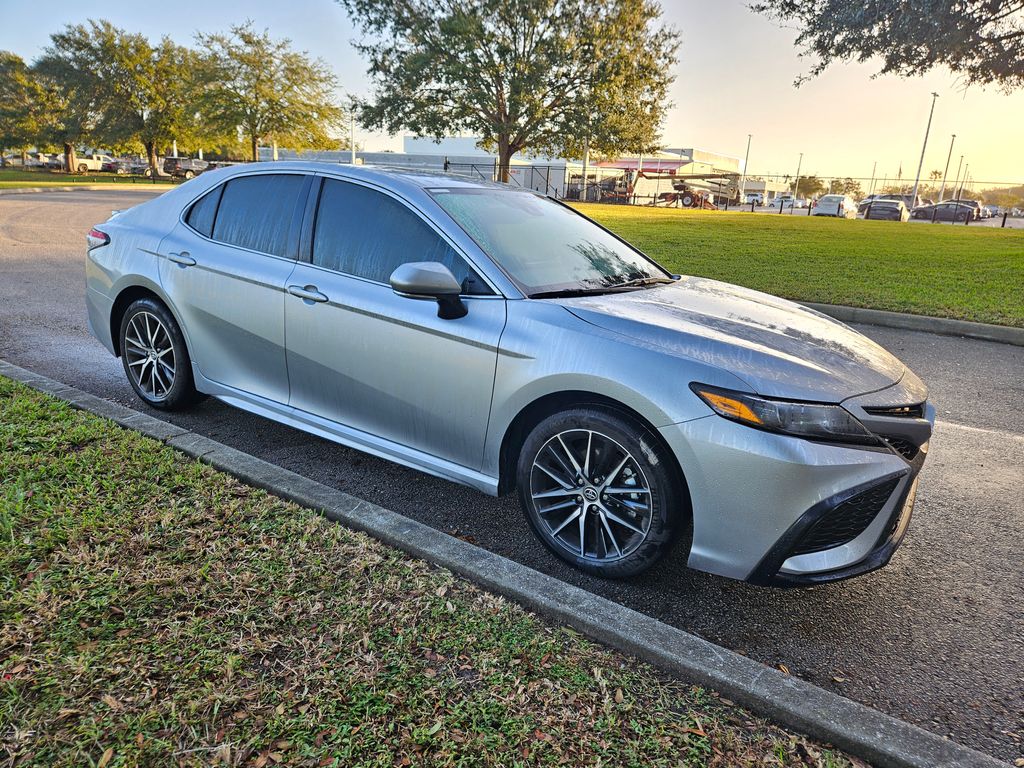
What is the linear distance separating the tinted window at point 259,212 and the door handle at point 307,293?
283 millimetres

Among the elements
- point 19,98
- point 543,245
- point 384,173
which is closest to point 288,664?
point 543,245

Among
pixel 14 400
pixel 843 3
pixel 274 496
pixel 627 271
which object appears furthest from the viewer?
pixel 843 3

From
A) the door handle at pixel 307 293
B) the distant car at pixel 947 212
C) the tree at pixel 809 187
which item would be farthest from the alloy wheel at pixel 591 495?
the tree at pixel 809 187

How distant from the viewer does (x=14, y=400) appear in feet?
13.5

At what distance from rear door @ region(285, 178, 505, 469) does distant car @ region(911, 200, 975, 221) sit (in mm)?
44335

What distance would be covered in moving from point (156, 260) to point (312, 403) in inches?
61.5

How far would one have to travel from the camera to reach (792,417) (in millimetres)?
2451

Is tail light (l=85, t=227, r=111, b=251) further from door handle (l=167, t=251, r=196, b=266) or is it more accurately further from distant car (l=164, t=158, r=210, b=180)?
distant car (l=164, t=158, r=210, b=180)

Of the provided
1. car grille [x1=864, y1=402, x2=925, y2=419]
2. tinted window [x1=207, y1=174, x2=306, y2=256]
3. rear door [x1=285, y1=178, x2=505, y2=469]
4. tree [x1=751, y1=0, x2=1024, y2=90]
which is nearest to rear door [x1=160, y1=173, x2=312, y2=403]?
tinted window [x1=207, y1=174, x2=306, y2=256]

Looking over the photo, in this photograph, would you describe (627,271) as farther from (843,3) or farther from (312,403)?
(843,3)

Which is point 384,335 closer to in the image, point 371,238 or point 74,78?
point 371,238

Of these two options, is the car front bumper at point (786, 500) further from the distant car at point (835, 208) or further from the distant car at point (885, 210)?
the distant car at point (885, 210)

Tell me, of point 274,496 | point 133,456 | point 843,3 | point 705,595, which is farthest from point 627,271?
point 843,3

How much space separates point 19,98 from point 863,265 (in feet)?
204
